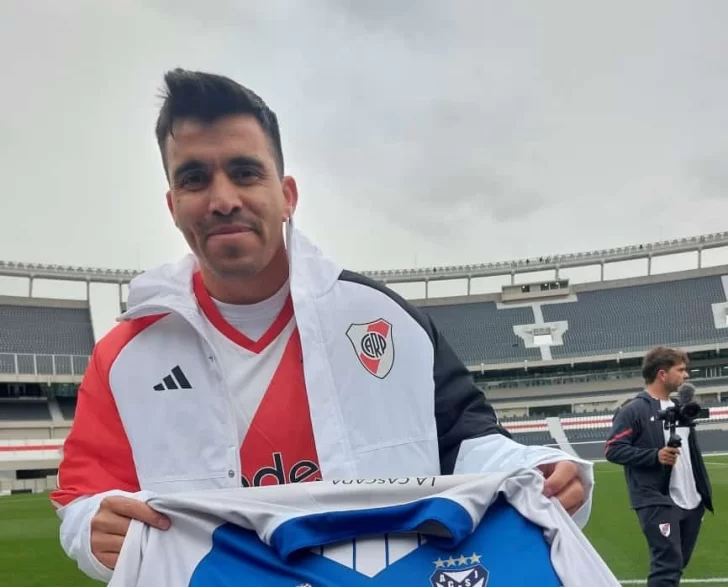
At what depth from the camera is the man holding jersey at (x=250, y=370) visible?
1.76 m

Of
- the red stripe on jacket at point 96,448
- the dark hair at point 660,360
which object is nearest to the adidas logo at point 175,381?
the red stripe on jacket at point 96,448

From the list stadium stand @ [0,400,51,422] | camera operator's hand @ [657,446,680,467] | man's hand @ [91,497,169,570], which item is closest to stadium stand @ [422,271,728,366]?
stadium stand @ [0,400,51,422]

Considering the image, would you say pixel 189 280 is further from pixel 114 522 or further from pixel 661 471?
pixel 661 471

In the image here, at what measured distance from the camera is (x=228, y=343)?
76.7 inches

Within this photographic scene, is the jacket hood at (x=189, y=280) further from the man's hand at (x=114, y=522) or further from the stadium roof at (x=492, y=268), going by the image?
the stadium roof at (x=492, y=268)

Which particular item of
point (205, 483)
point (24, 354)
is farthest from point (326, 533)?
point (24, 354)

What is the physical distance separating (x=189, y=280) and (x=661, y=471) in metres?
3.73

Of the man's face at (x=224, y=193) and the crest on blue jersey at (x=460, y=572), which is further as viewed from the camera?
the man's face at (x=224, y=193)

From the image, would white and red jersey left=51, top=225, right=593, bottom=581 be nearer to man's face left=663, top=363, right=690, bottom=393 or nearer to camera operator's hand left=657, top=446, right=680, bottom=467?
camera operator's hand left=657, top=446, right=680, bottom=467

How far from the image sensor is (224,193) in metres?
1.74

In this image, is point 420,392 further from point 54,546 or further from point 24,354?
point 24,354

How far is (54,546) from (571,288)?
38.7 m

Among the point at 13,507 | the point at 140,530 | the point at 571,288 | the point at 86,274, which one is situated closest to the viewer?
the point at 140,530

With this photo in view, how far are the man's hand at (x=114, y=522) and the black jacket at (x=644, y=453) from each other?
3.70m
